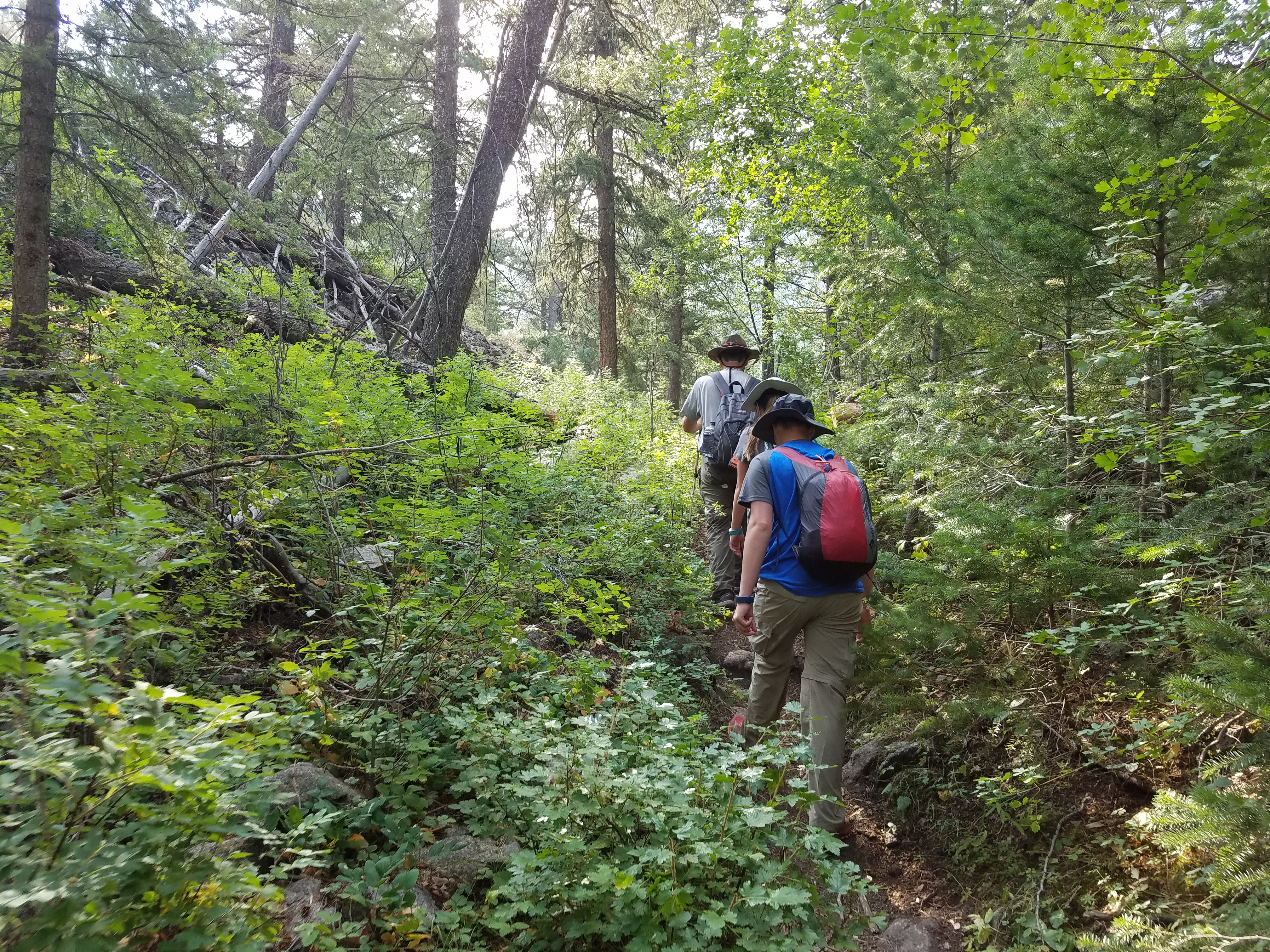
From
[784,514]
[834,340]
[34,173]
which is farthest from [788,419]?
[834,340]

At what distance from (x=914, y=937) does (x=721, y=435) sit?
13.4 feet

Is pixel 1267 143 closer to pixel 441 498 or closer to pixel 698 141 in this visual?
pixel 441 498

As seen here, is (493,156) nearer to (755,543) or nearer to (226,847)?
(755,543)

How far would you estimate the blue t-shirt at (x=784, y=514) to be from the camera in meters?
3.71

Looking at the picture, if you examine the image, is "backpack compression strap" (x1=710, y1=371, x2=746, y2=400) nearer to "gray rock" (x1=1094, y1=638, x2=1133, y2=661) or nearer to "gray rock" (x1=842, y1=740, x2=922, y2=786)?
"gray rock" (x1=842, y1=740, x2=922, y2=786)

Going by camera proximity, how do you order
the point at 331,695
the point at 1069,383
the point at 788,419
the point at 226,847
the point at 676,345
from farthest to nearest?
the point at 676,345, the point at 1069,383, the point at 788,419, the point at 331,695, the point at 226,847

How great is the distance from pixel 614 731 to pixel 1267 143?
→ 435 cm

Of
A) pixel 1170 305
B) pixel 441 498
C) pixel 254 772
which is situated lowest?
pixel 254 772

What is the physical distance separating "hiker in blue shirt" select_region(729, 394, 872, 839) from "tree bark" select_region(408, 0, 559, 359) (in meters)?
5.88

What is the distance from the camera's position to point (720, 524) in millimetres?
6695

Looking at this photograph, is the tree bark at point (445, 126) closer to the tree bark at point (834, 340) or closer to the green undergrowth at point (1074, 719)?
the tree bark at point (834, 340)

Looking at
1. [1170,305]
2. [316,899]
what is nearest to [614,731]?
[316,899]

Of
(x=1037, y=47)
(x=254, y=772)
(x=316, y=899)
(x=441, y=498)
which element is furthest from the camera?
(x=441, y=498)

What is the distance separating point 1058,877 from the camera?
2953 millimetres
